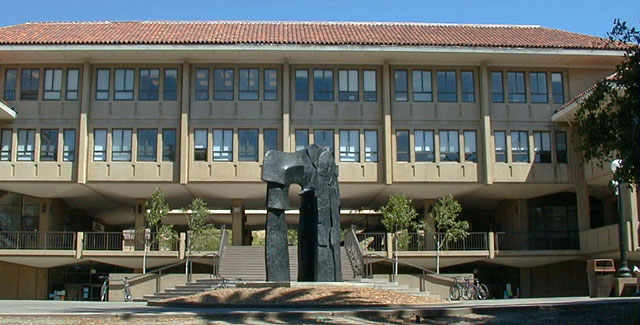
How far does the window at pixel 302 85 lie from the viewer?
40.8 m

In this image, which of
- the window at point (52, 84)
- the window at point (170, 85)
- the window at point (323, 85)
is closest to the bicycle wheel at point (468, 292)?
the window at point (323, 85)

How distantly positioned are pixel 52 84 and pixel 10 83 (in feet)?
6.93

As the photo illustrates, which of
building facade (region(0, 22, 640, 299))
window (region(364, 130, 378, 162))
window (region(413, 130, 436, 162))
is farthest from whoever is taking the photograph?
window (region(413, 130, 436, 162))

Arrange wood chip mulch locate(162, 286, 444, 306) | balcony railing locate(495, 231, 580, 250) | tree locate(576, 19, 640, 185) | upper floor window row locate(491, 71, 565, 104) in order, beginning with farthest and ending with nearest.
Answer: balcony railing locate(495, 231, 580, 250), upper floor window row locate(491, 71, 565, 104), wood chip mulch locate(162, 286, 444, 306), tree locate(576, 19, 640, 185)

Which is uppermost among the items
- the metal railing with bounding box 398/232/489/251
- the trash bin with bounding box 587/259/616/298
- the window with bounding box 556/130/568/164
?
the window with bounding box 556/130/568/164

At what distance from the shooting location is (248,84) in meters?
40.8

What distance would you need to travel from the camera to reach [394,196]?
40.2m

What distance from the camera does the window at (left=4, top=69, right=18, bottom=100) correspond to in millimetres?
40656

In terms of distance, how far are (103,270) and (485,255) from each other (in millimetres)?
20938

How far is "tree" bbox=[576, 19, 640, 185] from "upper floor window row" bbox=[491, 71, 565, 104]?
2685 cm

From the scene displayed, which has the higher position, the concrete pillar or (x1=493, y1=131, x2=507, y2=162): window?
(x1=493, y1=131, x2=507, y2=162): window

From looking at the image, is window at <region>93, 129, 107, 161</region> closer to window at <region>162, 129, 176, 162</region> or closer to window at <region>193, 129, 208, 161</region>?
window at <region>162, 129, 176, 162</region>

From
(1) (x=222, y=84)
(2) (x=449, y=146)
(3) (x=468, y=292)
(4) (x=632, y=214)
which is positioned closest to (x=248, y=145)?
(1) (x=222, y=84)

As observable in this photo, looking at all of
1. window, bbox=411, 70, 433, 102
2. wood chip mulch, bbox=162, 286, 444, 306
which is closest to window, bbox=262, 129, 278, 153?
window, bbox=411, 70, 433, 102
